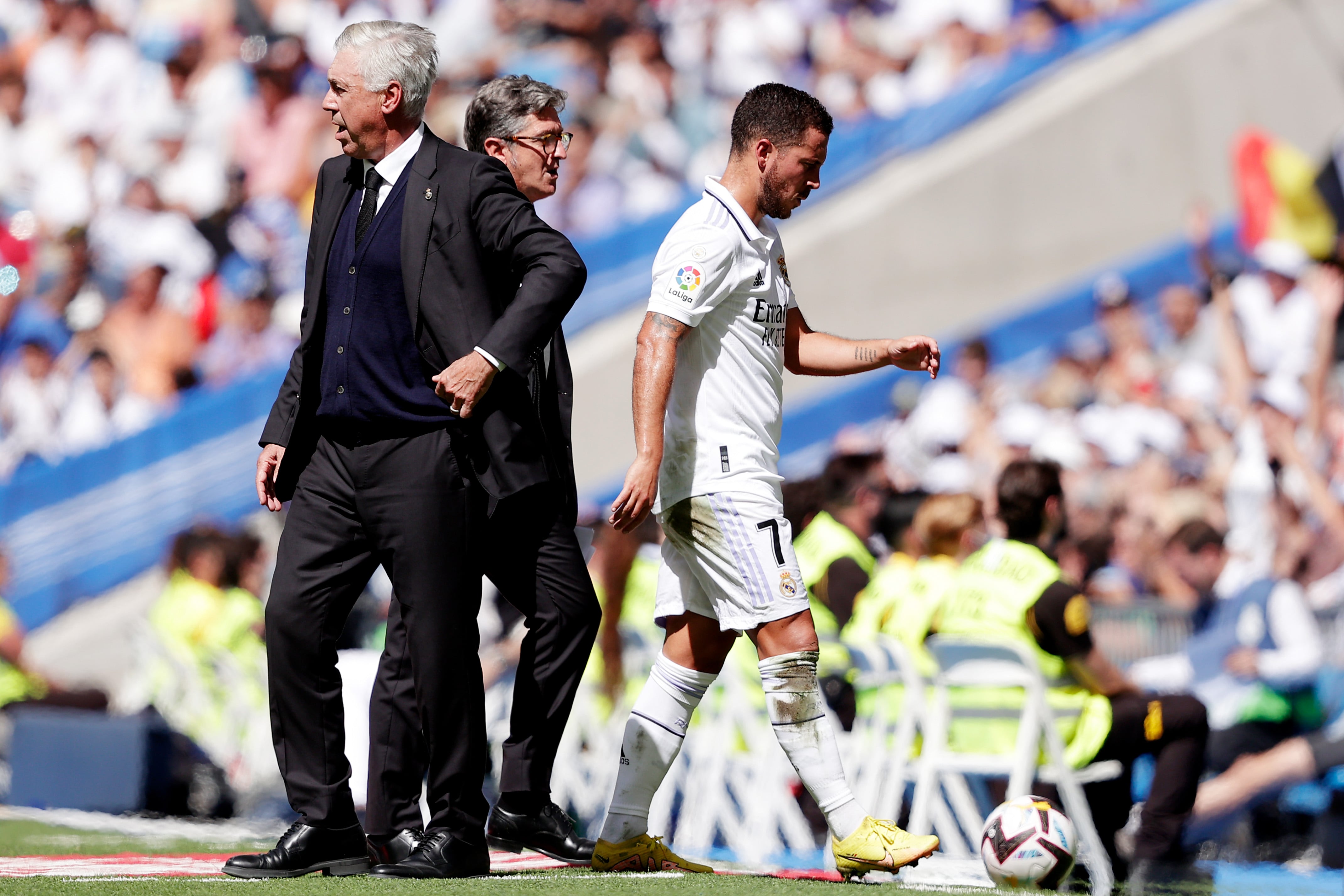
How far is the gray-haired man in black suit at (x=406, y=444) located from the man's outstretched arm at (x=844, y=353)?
811 millimetres

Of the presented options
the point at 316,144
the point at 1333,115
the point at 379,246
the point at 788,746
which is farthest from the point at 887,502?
the point at 316,144

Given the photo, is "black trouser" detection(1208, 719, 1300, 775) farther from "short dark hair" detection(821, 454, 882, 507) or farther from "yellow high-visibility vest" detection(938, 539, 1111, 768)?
"short dark hair" detection(821, 454, 882, 507)

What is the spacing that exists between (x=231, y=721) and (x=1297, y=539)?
19.5 feet

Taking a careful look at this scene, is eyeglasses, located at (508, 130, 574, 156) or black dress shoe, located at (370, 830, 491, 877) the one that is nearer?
black dress shoe, located at (370, 830, 491, 877)

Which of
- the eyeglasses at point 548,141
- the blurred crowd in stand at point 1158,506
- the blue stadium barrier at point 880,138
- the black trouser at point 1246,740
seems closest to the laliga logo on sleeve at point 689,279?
the eyeglasses at point 548,141

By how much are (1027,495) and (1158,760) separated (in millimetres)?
961

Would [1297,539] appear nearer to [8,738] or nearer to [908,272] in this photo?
[908,272]

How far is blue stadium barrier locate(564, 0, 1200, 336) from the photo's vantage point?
12.4 metres

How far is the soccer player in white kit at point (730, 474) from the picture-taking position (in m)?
3.99

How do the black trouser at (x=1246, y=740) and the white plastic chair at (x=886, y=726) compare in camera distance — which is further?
the black trouser at (x=1246, y=740)

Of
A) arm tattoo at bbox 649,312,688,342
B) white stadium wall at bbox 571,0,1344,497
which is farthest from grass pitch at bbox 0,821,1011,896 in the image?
white stadium wall at bbox 571,0,1344,497

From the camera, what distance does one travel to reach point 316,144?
1445 cm

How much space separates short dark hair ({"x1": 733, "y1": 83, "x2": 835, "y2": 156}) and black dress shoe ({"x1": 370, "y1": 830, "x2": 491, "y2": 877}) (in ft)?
6.54

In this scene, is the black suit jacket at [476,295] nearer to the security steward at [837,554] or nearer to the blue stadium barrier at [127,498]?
the security steward at [837,554]
